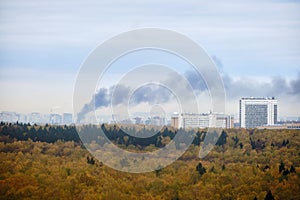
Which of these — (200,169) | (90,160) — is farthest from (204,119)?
(200,169)

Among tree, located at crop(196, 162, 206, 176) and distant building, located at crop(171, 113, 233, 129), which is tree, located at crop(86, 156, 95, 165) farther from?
distant building, located at crop(171, 113, 233, 129)

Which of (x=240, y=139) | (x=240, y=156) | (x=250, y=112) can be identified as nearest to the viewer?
(x=240, y=156)

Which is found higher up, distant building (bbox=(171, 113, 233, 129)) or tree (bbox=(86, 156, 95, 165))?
distant building (bbox=(171, 113, 233, 129))

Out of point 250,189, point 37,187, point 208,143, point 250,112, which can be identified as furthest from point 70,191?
point 250,112

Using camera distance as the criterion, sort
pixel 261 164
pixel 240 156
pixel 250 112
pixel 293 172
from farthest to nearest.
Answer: pixel 250 112, pixel 240 156, pixel 261 164, pixel 293 172

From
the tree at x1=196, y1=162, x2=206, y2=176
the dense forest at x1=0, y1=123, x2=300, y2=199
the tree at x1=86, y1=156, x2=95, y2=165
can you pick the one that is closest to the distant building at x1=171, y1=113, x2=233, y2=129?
the dense forest at x1=0, y1=123, x2=300, y2=199

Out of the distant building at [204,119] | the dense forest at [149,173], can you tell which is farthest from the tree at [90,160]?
the distant building at [204,119]

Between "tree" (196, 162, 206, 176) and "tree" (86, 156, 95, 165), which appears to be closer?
"tree" (196, 162, 206, 176)

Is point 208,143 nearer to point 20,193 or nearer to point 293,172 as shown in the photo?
point 293,172
